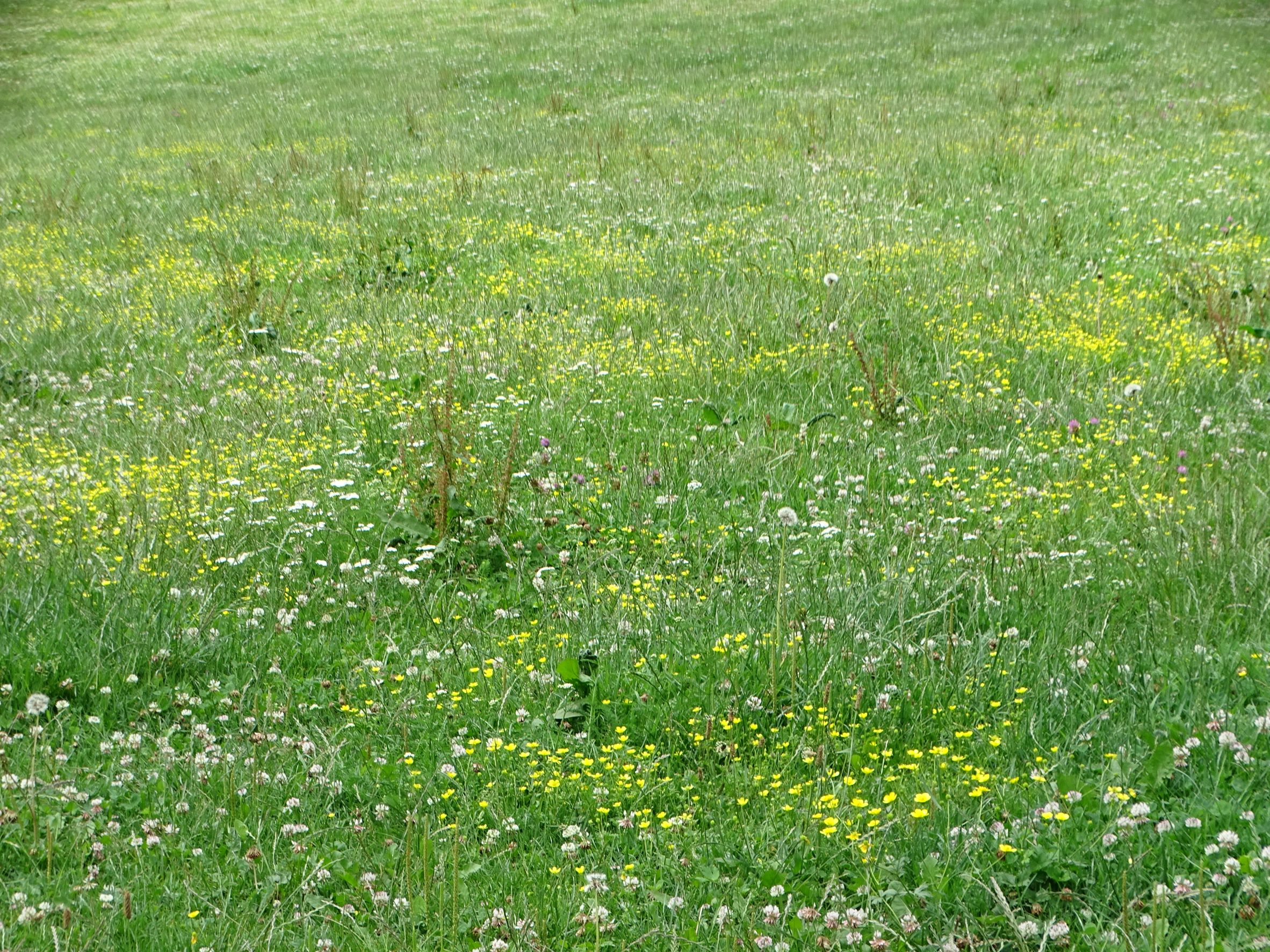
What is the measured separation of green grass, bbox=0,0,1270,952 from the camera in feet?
9.17

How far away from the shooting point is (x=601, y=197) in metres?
10.8

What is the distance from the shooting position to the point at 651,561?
475 cm

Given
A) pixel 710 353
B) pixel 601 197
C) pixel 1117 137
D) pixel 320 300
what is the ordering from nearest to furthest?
pixel 710 353
pixel 320 300
pixel 601 197
pixel 1117 137

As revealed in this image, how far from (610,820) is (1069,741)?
4.49ft

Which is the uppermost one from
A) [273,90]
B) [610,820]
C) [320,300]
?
[273,90]

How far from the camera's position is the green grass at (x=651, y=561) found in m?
2.79

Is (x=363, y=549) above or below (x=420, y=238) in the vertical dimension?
below

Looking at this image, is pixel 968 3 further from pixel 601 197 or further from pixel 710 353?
pixel 710 353

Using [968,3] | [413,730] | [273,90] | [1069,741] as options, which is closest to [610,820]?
[413,730]

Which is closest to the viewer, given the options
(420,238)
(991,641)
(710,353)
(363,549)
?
(991,641)

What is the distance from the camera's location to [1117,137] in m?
12.2

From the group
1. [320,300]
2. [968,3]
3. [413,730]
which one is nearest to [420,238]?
[320,300]

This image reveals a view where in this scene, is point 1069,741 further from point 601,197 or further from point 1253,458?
point 601,197

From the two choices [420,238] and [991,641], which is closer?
[991,641]
